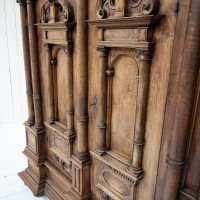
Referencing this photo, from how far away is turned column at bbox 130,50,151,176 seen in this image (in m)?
1.06

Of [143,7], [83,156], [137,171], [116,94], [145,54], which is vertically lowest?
[83,156]

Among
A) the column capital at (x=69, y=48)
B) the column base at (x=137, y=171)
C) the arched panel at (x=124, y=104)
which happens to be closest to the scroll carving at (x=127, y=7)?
the arched panel at (x=124, y=104)

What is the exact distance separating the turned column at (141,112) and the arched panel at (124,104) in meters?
0.08

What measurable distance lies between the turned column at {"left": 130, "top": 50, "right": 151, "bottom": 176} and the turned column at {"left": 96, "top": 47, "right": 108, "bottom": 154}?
28 centimetres

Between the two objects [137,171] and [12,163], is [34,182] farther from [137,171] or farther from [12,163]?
[137,171]

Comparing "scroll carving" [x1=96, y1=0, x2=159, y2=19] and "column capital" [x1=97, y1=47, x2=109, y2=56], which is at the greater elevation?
"scroll carving" [x1=96, y1=0, x2=159, y2=19]

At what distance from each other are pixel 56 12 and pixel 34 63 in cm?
57

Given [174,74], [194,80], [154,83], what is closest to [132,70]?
[154,83]

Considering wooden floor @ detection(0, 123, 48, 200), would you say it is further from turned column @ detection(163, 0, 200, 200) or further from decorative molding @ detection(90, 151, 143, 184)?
turned column @ detection(163, 0, 200, 200)

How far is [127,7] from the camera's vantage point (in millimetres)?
1099

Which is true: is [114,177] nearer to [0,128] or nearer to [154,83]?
[154,83]

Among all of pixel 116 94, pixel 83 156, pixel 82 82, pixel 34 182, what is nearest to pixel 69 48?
pixel 82 82

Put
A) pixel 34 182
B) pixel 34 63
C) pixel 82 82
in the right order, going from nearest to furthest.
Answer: pixel 82 82 < pixel 34 63 < pixel 34 182

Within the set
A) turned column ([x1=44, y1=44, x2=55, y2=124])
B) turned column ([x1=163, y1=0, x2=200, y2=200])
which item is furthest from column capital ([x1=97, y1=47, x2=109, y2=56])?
turned column ([x1=44, y1=44, x2=55, y2=124])
